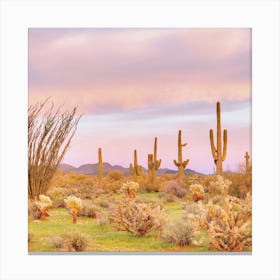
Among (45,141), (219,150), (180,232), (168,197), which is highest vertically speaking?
(45,141)

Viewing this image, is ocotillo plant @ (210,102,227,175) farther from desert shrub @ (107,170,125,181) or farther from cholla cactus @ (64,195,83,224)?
cholla cactus @ (64,195,83,224)

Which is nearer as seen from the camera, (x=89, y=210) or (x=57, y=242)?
(x=57, y=242)

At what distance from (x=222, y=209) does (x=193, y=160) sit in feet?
2.47

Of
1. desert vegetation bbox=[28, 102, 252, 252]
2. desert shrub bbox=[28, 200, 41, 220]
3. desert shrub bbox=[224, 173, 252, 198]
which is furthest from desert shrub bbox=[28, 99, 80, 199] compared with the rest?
desert shrub bbox=[224, 173, 252, 198]

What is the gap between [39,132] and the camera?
7.83 metres

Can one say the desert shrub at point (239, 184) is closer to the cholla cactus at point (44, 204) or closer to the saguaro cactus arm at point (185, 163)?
the saguaro cactus arm at point (185, 163)

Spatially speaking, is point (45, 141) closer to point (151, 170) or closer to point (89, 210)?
point (89, 210)

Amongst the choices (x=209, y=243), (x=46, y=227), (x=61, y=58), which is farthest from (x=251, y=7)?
(x=46, y=227)

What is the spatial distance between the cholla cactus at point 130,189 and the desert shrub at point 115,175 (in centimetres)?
11

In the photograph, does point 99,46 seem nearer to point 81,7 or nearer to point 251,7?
point 81,7

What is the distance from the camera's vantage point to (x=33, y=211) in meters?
7.65

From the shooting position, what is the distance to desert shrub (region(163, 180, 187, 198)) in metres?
7.70

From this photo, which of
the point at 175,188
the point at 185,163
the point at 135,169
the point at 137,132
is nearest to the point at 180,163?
the point at 185,163

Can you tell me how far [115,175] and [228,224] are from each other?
62.8 inches
